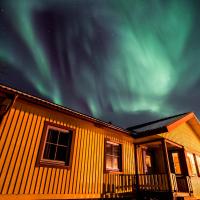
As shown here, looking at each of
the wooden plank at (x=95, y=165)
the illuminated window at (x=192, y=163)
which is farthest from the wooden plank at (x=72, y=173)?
the illuminated window at (x=192, y=163)

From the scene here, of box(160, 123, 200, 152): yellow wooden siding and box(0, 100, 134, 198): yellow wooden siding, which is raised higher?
box(160, 123, 200, 152): yellow wooden siding

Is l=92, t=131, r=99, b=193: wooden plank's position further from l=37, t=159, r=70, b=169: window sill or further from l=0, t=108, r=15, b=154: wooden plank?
l=0, t=108, r=15, b=154: wooden plank

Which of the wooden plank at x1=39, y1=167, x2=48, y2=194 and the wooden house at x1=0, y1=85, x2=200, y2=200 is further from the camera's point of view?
the wooden plank at x1=39, y1=167, x2=48, y2=194

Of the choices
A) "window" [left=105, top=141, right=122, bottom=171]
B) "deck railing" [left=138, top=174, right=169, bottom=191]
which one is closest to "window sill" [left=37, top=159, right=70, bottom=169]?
"window" [left=105, top=141, right=122, bottom=171]

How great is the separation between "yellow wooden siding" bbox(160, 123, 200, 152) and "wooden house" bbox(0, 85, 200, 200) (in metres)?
0.14

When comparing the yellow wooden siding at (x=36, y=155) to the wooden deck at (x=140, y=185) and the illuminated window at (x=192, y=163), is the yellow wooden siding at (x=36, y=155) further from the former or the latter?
the illuminated window at (x=192, y=163)

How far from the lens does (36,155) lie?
647 cm

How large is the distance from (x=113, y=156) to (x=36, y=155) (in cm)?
482

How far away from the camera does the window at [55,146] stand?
270 inches

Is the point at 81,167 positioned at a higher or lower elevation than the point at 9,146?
lower

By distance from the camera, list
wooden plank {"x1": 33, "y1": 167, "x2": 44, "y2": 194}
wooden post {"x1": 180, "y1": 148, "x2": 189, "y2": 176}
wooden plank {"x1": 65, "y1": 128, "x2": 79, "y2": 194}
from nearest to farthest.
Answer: wooden plank {"x1": 33, "y1": 167, "x2": 44, "y2": 194} → wooden plank {"x1": 65, "y1": 128, "x2": 79, "y2": 194} → wooden post {"x1": 180, "y1": 148, "x2": 189, "y2": 176}

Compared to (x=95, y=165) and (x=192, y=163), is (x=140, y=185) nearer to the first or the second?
(x=95, y=165)

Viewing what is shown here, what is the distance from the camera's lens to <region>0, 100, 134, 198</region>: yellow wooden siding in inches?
227

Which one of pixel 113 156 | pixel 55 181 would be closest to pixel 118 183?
pixel 113 156
